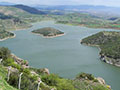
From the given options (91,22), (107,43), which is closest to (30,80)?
(107,43)

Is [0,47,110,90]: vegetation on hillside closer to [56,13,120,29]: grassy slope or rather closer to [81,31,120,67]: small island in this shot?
[81,31,120,67]: small island

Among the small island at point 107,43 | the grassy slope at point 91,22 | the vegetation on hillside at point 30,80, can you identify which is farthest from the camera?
the grassy slope at point 91,22

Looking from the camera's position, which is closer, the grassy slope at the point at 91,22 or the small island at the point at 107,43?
the small island at the point at 107,43

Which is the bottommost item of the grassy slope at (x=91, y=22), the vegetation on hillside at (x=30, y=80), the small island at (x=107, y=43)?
the grassy slope at (x=91, y=22)

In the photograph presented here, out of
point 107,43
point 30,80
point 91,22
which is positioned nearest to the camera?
point 30,80

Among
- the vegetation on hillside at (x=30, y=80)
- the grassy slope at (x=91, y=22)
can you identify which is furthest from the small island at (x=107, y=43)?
the grassy slope at (x=91, y=22)

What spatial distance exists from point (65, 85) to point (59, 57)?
16.9 meters

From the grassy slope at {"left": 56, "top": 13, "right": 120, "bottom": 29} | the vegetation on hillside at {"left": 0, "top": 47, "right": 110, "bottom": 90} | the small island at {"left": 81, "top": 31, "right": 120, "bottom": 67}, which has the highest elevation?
the vegetation on hillside at {"left": 0, "top": 47, "right": 110, "bottom": 90}

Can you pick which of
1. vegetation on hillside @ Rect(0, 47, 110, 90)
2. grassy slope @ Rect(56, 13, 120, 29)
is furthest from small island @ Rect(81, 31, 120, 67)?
grassy slope @ Rect(56, 13, 120, 29)

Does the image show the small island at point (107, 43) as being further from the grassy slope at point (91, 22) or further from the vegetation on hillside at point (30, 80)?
the grassy slope at point (91, 22)

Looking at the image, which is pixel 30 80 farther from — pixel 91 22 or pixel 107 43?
pixel 91 22

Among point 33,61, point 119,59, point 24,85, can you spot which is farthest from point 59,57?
point 24,85

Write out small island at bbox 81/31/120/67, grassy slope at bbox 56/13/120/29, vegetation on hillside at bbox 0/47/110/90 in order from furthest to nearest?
grassy slope at bbox 56/13/120/29 < small island at bbox 81/31/120/67 < vegetation on hillside at bbox 0/47/110/90

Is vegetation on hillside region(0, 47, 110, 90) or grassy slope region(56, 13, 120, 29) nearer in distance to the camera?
vegetation on hillside region(0, 47, 110, 90)
